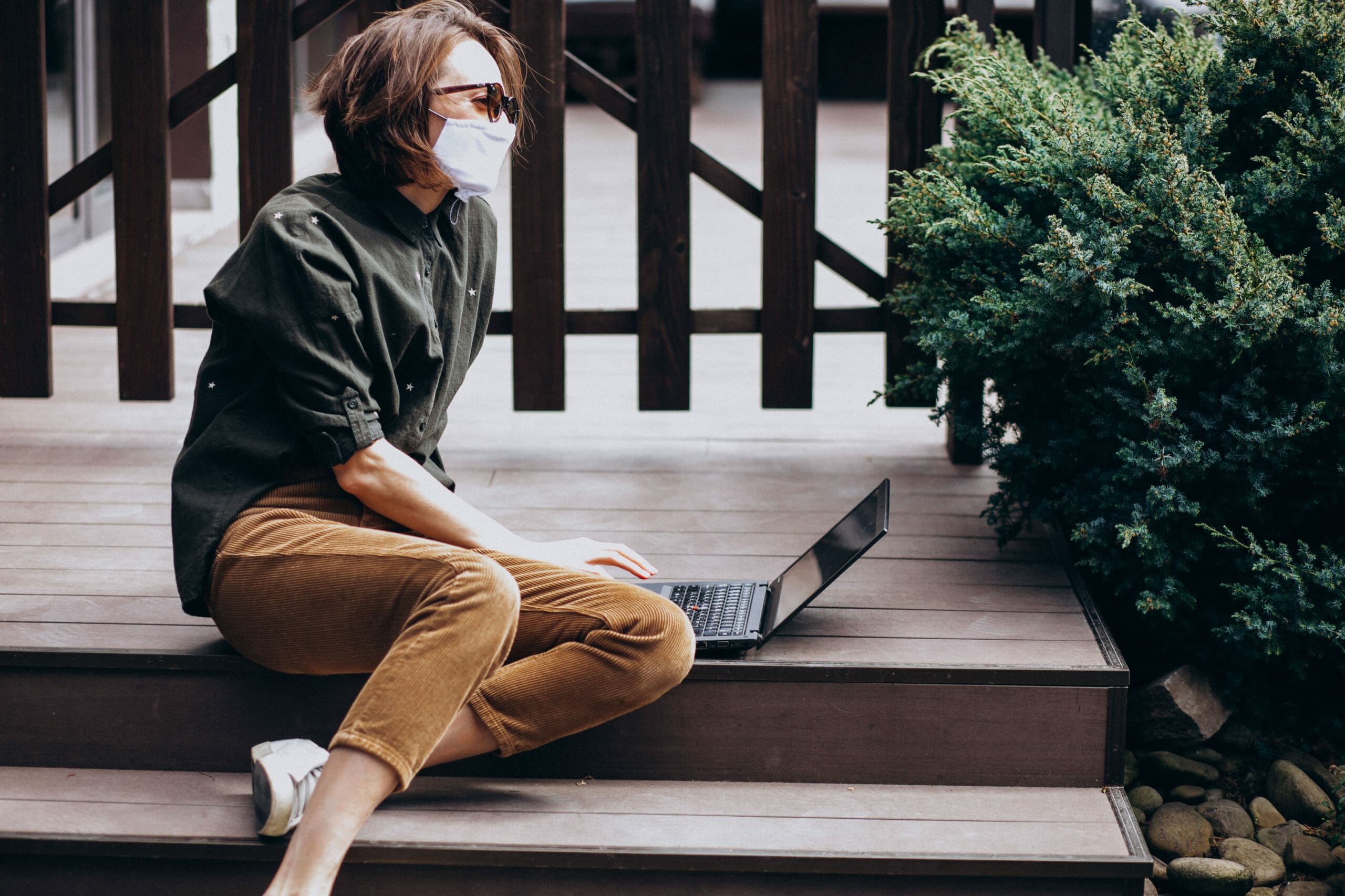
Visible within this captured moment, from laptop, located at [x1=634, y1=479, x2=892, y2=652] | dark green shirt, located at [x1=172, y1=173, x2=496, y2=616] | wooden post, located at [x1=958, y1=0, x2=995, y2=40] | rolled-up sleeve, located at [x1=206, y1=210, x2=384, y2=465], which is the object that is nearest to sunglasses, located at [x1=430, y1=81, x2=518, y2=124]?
dark green shirt, located at [x1=172, y1=173, x2=496, y2=616]

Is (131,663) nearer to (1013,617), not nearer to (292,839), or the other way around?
(292,839)

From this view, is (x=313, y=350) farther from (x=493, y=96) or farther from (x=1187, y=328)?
(x=1187, y=328)

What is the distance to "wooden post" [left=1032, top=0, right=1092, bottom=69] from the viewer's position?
3508 millimetres

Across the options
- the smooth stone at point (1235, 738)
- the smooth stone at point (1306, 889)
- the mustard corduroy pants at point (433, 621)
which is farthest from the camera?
the smooth stone at point (1235, 738)

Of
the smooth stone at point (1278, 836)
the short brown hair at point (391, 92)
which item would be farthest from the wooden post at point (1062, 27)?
the smooth stone at point (1278, 836)

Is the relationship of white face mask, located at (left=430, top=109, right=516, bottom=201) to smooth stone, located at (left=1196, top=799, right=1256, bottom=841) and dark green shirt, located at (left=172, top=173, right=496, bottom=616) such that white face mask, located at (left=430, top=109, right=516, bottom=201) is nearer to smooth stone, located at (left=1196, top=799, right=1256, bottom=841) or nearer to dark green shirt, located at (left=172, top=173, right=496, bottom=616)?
dark green shirt, located at (left=172, top=173, right=496, bottom=616)

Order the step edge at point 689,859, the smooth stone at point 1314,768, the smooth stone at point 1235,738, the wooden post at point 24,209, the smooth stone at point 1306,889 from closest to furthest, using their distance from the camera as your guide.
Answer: the step edge at point 689,859, the smooth stone at point 1306,889, the smooth stone at point 1314,768, the smooth stone at point 1235,738, the wooden post at point 24,209

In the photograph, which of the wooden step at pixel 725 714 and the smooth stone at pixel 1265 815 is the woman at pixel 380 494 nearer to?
the wooden step at pixel 725 714

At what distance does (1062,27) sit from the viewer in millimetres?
3518

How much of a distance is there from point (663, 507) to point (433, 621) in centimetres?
119

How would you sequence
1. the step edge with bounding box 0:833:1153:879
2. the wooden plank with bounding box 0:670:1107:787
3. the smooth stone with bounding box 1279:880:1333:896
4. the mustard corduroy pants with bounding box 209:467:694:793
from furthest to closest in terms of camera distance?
the smooth stone with bounding box 1279:880:1333:896 < the wooden plank with bounding box 0:670:1107:787 < the step edge with bounding box 0:833:1153:879 < the mustard corduroy pants with bounding box 209:467:694:793

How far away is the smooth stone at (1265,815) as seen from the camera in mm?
2666

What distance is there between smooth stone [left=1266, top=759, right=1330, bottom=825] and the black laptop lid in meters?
0.94

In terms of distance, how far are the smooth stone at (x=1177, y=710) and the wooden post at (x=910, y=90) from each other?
0.93 meters
